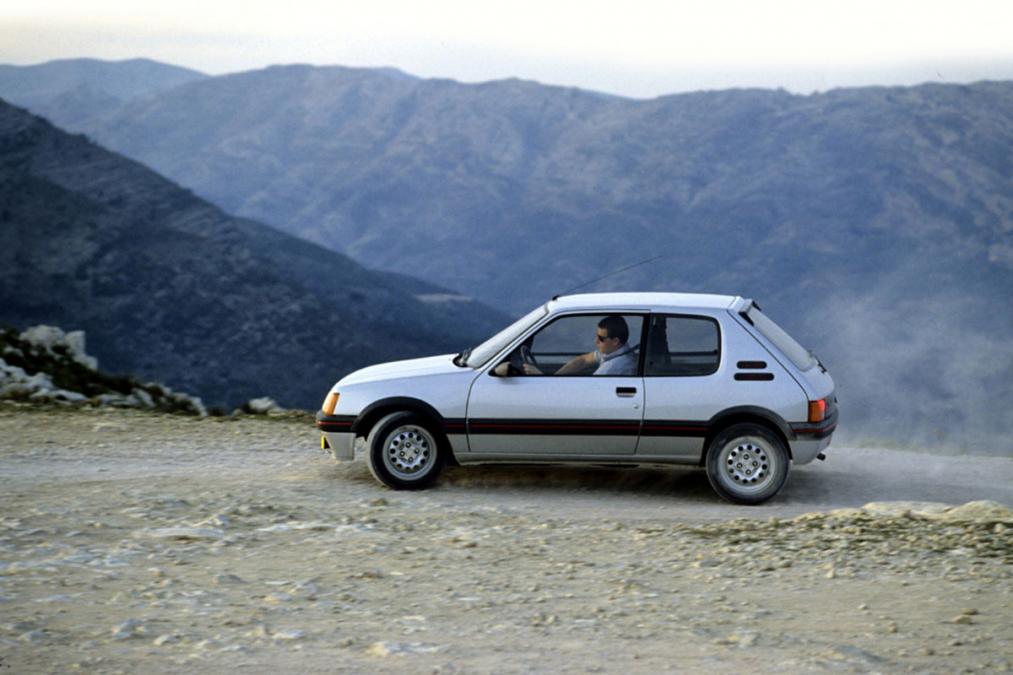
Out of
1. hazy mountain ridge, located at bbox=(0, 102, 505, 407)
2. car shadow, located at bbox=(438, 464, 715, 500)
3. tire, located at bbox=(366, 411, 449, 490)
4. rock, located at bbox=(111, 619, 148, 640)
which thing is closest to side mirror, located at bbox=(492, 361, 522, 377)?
tire, located at bbox=(366, 411, 449, 490)

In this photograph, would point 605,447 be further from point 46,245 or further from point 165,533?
point 46,245

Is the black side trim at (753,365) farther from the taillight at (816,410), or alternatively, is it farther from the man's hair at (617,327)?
the man's hair at (617,327)

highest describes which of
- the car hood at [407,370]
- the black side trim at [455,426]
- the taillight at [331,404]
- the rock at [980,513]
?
the car hood at [407,370]

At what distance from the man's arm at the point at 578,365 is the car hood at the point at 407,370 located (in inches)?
31.5

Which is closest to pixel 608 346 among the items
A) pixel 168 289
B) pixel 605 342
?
pixel 605 342

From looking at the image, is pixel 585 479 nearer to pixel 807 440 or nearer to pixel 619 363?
pixel 619 363

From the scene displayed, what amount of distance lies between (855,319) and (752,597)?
150320 millimetres

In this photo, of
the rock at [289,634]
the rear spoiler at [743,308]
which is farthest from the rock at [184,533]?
the rear spoiler at [743,308]

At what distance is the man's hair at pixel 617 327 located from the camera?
927cm

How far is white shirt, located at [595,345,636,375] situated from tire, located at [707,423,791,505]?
82 centimetres

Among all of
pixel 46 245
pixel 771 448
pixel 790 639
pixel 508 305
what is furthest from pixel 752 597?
pixel 508 305

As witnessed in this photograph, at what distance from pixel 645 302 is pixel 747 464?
144cm

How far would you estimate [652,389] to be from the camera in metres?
9.09

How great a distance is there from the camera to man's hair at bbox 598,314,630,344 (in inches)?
365
